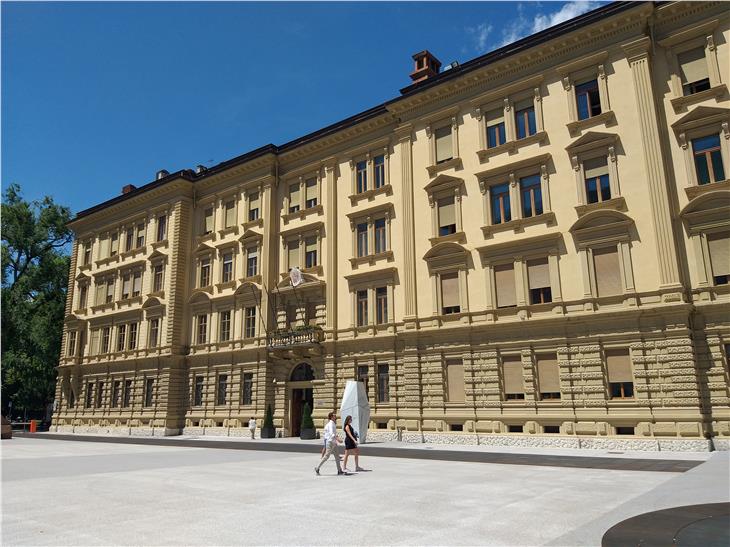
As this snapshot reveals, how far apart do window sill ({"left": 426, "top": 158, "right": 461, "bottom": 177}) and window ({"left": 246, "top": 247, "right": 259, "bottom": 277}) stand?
13965 mm

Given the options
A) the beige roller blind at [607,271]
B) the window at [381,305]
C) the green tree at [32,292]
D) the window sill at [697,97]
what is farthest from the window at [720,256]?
the green tree at [32,292]

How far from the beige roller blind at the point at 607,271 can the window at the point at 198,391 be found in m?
27.5

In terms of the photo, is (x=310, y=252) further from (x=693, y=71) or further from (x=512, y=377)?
(x=693, y=71)

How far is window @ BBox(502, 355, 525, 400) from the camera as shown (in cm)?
2592

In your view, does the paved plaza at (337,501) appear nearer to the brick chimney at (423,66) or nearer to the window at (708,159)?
the window at (708,159)

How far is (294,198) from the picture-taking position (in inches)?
1492

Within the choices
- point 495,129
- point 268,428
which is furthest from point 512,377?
point 268,428

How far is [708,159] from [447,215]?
12.1m

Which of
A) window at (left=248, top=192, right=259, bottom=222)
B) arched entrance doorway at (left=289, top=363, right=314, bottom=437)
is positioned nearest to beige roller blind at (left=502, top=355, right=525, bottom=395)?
arched entrance doorway at (left=289, top=363, right=314, bottom=437)

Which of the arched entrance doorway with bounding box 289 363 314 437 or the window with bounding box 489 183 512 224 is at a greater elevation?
Answer: the window with bounding box 489 183 512 224

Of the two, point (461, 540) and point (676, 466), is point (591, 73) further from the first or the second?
point (461, 540)

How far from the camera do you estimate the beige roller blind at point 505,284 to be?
2706 centimetres

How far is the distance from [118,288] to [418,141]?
96.6ft

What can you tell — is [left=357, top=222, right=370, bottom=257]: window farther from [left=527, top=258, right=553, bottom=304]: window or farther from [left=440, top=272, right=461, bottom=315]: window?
[left=527, top=258, right=553, bottom=304]: window
